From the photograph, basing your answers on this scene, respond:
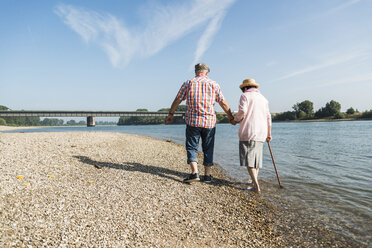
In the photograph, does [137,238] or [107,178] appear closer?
[137,238]

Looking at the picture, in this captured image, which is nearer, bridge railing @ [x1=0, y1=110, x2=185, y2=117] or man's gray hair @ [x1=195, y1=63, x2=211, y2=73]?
man's gray hair @ [x1=195, y1=63, x2=211, y2=73]

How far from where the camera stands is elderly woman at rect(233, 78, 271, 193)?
15.9 ft

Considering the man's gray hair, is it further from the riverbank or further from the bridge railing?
the bridge railing

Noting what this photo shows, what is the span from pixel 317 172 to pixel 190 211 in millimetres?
6756

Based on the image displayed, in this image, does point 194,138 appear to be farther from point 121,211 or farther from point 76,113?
point 76,113

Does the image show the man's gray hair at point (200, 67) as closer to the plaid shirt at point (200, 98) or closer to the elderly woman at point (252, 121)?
the plaid shirt at point (200, 98)

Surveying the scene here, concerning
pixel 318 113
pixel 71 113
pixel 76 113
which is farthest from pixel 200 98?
pixel 318 113

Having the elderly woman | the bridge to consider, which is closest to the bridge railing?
the bridge

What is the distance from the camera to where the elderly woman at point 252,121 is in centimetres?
484

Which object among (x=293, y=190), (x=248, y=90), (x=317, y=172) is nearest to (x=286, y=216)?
(x=293, y=190)

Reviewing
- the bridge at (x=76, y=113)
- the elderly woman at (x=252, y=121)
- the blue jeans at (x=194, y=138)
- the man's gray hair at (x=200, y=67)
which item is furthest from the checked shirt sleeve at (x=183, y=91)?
the bridge at (x=76, y=113)

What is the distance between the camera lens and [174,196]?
437 cm

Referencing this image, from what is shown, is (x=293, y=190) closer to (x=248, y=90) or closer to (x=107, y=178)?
(x=248, y=90)

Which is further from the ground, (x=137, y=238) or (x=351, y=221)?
(x=137, y=238)
